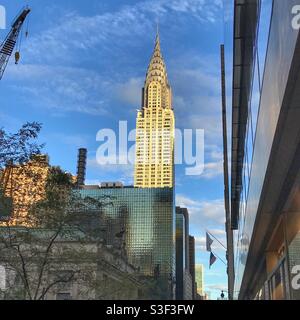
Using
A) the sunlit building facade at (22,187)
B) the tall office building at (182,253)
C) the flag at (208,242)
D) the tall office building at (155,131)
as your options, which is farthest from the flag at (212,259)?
the tall office building at (182,253)

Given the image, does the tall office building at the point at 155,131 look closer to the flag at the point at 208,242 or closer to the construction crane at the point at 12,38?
the flag at the point at 208,242

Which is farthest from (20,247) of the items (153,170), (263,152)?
(153,170)

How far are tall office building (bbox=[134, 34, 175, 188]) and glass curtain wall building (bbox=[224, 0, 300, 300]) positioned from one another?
14292mm

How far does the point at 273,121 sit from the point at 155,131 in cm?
2690

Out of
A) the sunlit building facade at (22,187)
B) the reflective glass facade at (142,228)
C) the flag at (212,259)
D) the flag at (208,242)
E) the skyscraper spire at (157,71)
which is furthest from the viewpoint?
the skyscraper spire at (157,71)

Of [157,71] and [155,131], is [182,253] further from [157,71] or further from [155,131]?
[155,131]

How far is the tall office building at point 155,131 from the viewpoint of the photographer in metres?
33.2

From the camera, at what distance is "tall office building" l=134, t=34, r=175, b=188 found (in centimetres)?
3319

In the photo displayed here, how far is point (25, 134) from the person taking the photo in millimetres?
16062

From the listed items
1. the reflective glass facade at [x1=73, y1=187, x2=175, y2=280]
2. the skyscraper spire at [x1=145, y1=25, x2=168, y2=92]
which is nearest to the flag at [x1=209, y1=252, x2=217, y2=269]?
the reflective glass facade at [x1=73, y1=187, x2=175, y2=280]

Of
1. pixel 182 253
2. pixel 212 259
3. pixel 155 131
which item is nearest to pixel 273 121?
pixel 212 259

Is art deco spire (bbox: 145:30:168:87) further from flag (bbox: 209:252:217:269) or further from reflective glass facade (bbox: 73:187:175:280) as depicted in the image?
flag (bbox: 209:252:217:269)

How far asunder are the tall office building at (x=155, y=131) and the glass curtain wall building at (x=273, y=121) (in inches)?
563
